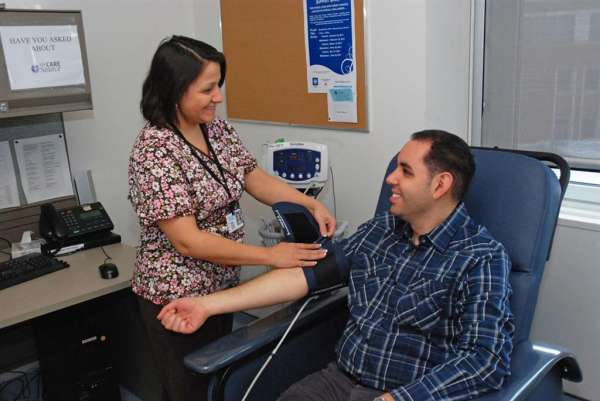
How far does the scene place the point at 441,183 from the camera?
1459mm

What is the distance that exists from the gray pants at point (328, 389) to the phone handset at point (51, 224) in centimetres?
119

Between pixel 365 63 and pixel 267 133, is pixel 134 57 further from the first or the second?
pixel 365 63

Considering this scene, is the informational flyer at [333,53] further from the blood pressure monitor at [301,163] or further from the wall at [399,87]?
the blood pressure monitor at [301,163]

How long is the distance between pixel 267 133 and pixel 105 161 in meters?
0.76

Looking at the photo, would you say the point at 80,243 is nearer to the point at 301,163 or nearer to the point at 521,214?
the point at 301,163

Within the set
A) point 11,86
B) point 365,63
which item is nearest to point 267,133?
point 365,63

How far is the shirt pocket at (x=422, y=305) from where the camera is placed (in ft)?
4.62

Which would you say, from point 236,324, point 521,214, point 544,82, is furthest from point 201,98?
point 236,324

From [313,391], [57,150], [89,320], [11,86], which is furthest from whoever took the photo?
[57,150]

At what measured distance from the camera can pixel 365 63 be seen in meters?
2.25

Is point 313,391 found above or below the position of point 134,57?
below

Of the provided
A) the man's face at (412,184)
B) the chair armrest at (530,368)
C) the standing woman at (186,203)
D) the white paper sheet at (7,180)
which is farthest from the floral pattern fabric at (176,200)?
the white paper sheet at (7,180)

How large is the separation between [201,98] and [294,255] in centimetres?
49

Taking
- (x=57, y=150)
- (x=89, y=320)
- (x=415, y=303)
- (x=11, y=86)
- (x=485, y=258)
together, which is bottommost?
(x=89, y=320)
